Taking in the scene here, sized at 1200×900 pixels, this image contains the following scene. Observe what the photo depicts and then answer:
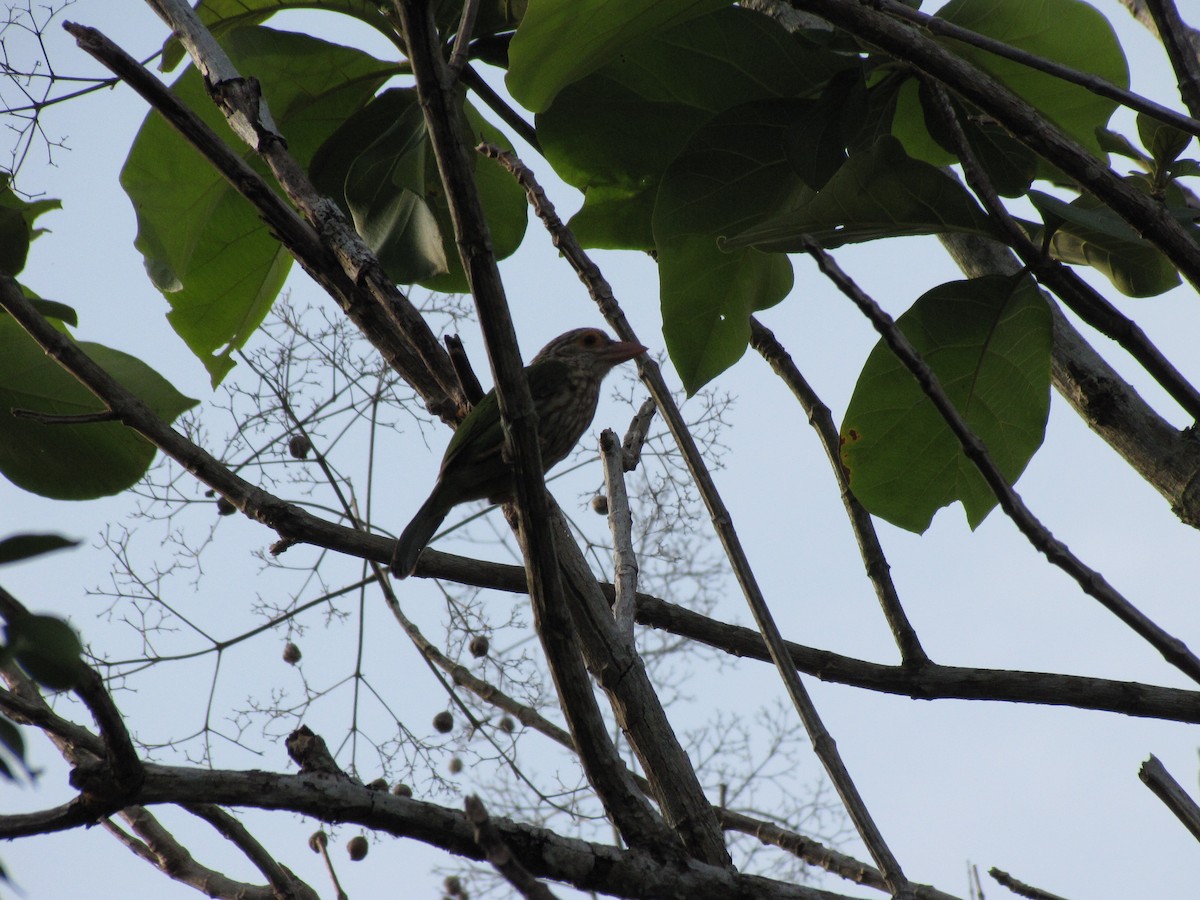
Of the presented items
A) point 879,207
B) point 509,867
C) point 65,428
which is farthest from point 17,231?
point 509,867

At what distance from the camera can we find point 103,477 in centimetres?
258

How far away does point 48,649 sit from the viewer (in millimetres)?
869

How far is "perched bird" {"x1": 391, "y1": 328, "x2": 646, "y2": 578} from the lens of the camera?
2.48 metres

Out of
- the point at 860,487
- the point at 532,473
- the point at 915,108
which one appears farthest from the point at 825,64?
the point at 532,473

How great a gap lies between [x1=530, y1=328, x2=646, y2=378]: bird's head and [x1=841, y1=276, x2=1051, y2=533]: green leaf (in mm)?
1672

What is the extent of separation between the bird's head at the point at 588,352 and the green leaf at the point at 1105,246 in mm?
1868

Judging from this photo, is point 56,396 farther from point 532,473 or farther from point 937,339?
point 937,339

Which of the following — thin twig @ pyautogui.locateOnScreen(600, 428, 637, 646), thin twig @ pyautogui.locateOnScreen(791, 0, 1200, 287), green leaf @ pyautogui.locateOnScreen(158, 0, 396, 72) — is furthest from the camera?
green leaf @ pyautogui.locateOnScreen(158, 0, 396, 72)

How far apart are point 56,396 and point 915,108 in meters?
2.01

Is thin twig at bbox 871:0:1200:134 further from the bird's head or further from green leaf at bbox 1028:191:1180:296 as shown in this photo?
the bird's head

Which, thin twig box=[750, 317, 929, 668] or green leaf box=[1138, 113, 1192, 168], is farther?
thin twig box=[750, 317, 929, 668]

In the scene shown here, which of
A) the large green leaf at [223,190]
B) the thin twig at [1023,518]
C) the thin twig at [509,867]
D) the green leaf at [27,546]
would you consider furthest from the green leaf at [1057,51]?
the green leaf at [27,546]

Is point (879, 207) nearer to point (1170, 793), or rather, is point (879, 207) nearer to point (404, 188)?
point (1170, 793)

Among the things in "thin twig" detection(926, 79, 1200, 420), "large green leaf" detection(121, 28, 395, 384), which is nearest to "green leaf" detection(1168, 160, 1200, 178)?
"thin twig" detection(926, 79, 1200, 420)
